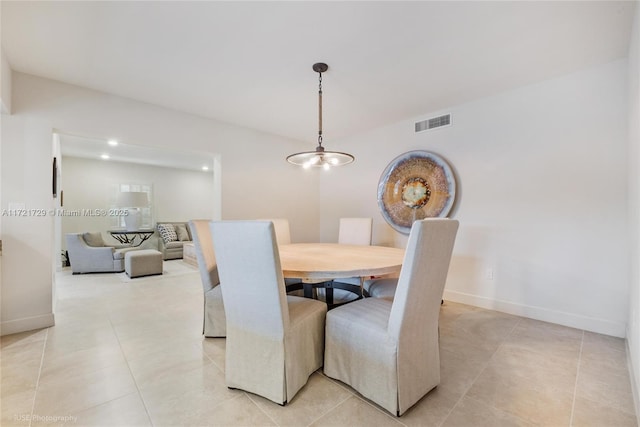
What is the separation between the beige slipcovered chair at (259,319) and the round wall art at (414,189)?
2.35 metres

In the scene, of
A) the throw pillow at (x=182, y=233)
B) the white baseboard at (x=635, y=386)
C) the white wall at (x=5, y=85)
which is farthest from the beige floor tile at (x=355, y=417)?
the throw pillow at (x=182, y=233)

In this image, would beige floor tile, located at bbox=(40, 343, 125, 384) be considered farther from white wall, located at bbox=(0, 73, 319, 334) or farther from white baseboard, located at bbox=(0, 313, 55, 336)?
white wall, located at bbox=(0, 73, 319, 334)

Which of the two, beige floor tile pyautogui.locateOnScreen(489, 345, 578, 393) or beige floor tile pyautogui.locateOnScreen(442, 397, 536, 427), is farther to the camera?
beige floor tile pyautogui.locateOnScreen(489, 345, 578, 393)

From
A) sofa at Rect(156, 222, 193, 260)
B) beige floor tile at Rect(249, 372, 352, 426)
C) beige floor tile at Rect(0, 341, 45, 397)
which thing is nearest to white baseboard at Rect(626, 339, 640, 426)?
beige floor tile at Rect(249, 372, 352, 426)

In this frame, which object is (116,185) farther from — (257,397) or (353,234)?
(257,397)

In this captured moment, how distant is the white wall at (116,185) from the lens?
5977 mm

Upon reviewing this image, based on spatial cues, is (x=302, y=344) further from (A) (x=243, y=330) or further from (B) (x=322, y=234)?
(B) (x=322, y=234)

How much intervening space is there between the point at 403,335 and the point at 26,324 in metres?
3.20

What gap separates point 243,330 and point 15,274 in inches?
95.3

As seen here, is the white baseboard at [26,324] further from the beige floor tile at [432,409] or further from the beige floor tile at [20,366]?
the beige floor tile at [432,409]

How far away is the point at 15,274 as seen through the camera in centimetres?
239

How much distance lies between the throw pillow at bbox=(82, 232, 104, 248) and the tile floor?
3045 mm

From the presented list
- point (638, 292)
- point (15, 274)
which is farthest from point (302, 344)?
point (15, 274)

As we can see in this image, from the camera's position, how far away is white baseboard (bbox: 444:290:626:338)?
228cm
